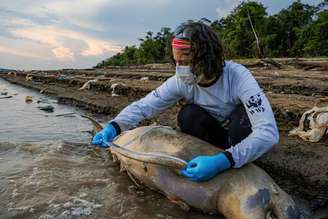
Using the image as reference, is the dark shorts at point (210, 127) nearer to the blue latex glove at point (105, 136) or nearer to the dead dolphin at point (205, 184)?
the dead dolphin at point (205, 184)

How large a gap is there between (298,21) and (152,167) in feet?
120

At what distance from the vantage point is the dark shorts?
2973mm

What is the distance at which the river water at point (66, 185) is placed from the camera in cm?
280

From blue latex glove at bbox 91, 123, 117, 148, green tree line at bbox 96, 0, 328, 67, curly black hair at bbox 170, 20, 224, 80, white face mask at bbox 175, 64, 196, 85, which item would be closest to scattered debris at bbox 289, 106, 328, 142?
curly black hair at bbox 170, 20, 224, 80

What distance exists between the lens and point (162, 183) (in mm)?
2883

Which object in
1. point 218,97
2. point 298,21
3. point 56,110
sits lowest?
point 56,110

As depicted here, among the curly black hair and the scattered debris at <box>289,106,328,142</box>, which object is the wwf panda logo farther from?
the scattered debris at <box>289,106,328,142</box>

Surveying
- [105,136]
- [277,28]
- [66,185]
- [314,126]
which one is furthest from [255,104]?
[277,28]

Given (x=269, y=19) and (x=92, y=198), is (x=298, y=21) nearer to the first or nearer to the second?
(x=269, y=19)

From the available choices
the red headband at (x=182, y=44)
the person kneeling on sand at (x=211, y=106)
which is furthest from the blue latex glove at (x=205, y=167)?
the red headband at (x=182, y=44)

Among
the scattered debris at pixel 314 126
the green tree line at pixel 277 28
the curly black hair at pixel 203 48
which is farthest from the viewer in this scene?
the green tree line at pixel 277 28

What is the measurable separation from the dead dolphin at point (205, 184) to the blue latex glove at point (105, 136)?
0.34ft

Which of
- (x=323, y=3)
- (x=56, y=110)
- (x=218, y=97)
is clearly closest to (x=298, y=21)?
(x=323, y=3)

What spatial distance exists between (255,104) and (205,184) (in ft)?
2.06
